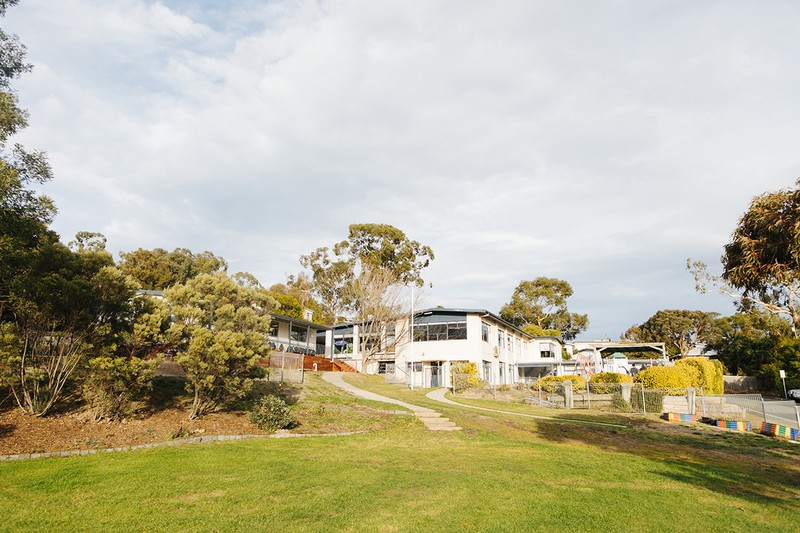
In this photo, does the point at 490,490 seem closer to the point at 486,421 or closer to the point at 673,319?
the point at 486,421

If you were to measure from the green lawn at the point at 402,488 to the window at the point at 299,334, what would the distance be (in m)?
32.5

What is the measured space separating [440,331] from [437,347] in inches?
61.3

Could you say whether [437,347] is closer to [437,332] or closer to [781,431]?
[437,332]

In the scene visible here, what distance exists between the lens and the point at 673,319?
7331 cm

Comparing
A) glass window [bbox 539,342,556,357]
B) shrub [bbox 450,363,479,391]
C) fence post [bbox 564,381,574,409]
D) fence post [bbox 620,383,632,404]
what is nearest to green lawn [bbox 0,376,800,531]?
fence post [bbox 620,383,632,404]

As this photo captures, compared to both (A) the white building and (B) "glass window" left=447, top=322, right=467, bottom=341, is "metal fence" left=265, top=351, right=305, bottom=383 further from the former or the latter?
(B) "glass window" left=447, top=322, right=467, bottom=341

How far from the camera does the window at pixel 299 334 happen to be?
4565cm

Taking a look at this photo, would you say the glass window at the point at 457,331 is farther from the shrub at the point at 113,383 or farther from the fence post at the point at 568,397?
the shrub at the point at 113,383

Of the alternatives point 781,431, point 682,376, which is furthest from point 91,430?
point 682,376

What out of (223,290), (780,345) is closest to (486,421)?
(223,290)

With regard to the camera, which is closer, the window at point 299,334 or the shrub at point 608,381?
the shrub at point 608,381

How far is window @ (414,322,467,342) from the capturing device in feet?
137

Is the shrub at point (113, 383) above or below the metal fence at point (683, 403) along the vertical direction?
above

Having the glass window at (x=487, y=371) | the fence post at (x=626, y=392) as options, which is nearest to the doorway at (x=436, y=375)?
the glass window at (x=487, y=371)
